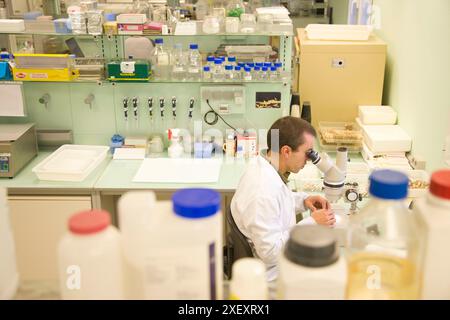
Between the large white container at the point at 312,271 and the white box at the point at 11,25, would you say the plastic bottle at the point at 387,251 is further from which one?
the white box at the point at 11,25

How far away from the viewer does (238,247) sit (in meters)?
2.21

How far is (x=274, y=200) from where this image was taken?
2.22m

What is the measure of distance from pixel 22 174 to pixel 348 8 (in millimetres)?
4276

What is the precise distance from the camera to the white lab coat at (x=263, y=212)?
2.17 meters

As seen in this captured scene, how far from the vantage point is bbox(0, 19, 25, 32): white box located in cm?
324

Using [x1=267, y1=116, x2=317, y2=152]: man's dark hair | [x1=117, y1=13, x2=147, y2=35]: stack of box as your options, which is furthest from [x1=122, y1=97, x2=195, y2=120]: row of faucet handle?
[x1=267, y1=116, x2=317, y2=152]: man's dark hair

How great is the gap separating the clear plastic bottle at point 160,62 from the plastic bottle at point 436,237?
2.56 meters

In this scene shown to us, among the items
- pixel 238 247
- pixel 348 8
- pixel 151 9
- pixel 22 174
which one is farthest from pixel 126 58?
pixel 348 8

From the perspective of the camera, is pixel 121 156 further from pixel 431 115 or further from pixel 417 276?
pixel 417 276

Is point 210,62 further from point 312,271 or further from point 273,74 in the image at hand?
point 312,271

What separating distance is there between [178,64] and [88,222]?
2.57 m

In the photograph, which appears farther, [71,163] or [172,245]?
[71,163]

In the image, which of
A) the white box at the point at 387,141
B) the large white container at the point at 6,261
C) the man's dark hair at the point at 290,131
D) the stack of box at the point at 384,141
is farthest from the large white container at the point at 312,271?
the white box at the point at 387,141

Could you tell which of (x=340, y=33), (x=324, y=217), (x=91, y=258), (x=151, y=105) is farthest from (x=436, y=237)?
(x=340, y=33)
